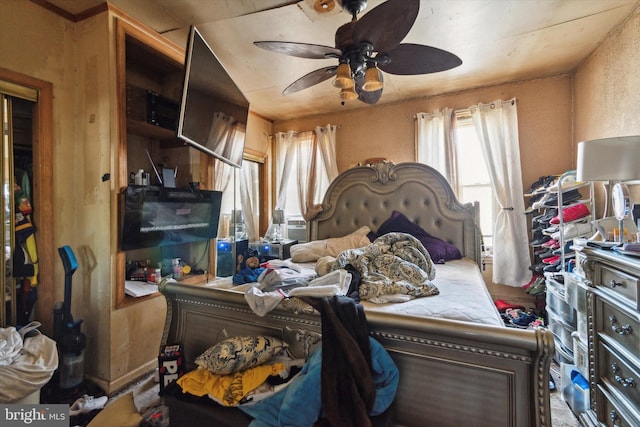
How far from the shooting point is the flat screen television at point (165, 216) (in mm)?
2074

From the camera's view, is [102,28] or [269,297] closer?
[269,297]

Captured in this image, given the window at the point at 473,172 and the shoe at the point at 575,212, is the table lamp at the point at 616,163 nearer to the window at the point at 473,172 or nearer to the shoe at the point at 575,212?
the shoe at the point at 575,212

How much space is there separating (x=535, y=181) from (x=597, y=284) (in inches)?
81.2

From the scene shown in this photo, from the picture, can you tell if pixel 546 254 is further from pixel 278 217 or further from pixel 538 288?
pixel 278 217

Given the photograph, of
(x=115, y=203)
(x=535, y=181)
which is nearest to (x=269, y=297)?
(x=115, y=203)

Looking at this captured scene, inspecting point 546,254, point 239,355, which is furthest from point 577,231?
point 239,355

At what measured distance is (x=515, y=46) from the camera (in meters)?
2.56

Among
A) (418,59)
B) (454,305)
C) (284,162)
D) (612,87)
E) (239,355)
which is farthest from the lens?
(284,162)

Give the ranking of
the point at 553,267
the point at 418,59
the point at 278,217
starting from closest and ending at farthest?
the point at 418,59, the point at 553,267, the point at 278,217

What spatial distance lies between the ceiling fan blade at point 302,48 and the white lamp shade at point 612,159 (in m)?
1.60

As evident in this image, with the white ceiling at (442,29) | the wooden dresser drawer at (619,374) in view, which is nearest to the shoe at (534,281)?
the wooden dresser drawer at (619,374)

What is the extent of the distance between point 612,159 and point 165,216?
123 inches

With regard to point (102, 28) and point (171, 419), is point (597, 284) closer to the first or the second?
point (171, 419)

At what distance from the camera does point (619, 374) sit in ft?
4.43
